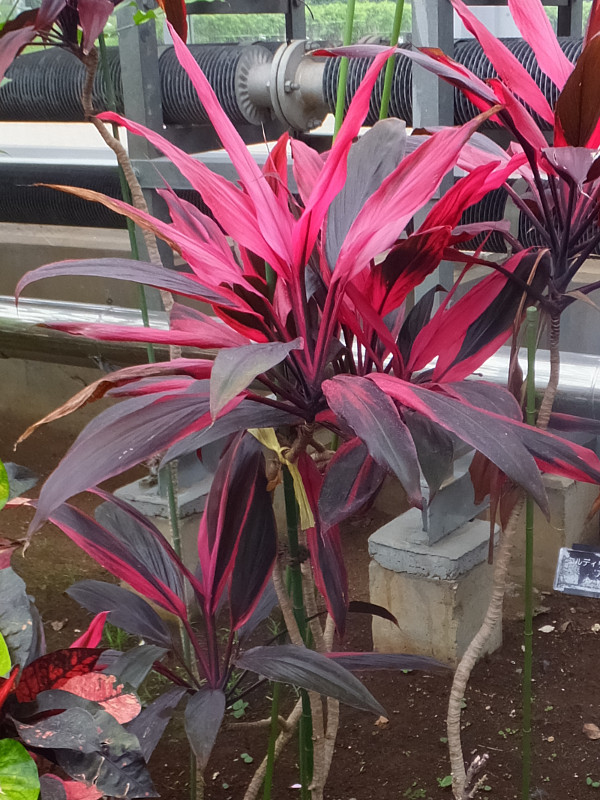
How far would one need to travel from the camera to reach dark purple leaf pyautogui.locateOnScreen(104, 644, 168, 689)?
75 cm

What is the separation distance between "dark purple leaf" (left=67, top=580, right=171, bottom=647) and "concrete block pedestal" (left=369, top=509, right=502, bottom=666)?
63 cm

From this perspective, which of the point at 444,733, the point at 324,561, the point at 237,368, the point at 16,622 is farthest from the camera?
the point at 444,733

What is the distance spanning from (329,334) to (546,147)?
200 millimetres

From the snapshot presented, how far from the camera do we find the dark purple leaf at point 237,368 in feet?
1.59

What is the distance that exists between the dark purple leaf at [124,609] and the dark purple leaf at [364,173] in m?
0.41

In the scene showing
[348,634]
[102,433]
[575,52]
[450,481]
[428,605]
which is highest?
[575,52]

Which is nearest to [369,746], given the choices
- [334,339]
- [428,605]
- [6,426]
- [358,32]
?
[428,605]

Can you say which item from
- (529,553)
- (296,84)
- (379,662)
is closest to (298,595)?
(379,662)

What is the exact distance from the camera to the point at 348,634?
1.55 metres

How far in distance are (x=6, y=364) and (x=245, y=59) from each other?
1.50 m

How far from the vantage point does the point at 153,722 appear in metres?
0.77

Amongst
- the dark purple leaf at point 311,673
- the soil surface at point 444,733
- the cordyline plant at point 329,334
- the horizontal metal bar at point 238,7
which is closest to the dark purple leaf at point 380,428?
the cordyline plant at point 329,334

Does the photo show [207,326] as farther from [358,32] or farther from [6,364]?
[6,364]

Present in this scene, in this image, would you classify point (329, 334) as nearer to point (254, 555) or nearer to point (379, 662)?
point (254, 555)
